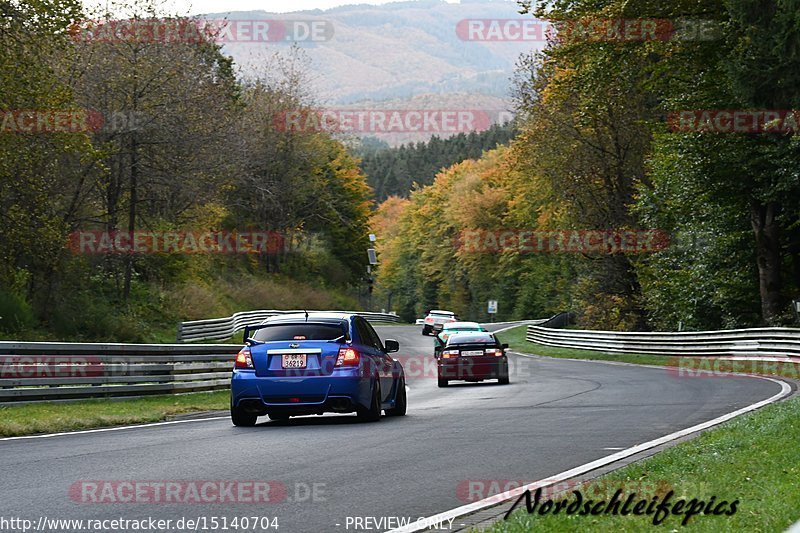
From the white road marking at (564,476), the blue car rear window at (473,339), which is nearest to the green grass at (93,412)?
the white road marking at (564,476)

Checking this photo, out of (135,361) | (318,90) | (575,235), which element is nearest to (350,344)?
(135,361)

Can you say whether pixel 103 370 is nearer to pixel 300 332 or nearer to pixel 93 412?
pixel 93 412

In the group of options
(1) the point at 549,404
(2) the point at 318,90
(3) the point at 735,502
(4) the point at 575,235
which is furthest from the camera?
(2) the point at 318,90

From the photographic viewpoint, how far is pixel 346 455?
11.6m

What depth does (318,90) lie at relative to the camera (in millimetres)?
75250

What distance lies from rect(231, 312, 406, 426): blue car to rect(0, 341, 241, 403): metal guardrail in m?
4.37

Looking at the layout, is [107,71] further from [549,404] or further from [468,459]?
[468,459]

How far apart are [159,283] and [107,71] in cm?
1180

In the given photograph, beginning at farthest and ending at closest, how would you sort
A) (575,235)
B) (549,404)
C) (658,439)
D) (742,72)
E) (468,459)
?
(575,235)
(742,72)
(549,404)
(658,439)
(468,459)

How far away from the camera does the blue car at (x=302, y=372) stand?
15.5 metres

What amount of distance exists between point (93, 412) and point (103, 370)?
237 centimetres

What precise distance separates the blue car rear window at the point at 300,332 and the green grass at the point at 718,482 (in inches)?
217

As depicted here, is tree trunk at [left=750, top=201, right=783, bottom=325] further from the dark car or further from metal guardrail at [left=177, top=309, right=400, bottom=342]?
metal guardrail at [left=177, top=309, right=400, bottom=342]

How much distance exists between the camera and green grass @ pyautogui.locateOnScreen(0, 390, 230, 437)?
50.2ft
